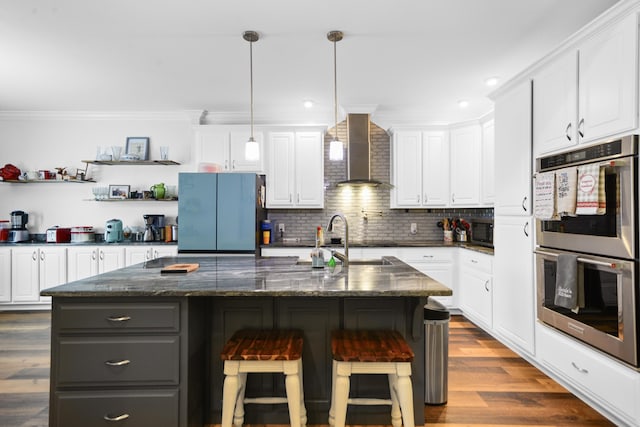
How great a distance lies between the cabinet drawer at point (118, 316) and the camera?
1.83m

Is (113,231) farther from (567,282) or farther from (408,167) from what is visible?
(567,282)

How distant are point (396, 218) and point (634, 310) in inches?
134

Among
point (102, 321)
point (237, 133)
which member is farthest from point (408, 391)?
point (237, 133)

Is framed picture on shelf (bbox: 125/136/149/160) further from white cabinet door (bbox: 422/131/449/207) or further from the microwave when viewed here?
the microwave

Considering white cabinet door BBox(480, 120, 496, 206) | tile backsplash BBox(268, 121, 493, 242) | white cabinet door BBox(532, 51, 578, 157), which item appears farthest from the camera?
tile backsplash BBox(268, 121, 493, 242)

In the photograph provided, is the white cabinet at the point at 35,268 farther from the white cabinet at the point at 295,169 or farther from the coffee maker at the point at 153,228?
the white cabinet at the point at 295,169

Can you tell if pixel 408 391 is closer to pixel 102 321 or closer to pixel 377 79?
pixel 102 321

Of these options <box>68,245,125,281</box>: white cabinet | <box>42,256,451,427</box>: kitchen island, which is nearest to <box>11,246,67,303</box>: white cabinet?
<box>68,245,125,281</box>: white cabinet

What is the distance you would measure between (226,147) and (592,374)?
14.0ft

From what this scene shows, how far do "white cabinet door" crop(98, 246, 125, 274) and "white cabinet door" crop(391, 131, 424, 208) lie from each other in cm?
356

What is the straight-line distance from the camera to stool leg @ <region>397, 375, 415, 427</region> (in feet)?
5.80

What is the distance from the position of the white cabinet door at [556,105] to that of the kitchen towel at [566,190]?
0.25m

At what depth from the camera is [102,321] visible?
184 cm

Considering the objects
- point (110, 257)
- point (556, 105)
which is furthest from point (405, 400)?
point (110, 257)
